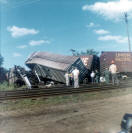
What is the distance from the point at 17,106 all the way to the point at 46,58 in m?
13.0

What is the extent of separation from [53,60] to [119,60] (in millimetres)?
8355

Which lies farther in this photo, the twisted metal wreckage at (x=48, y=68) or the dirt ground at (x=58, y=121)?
the twisted metal wreckage at (x=48, y=68)

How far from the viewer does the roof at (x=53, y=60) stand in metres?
20.6

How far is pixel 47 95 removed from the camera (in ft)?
37.1

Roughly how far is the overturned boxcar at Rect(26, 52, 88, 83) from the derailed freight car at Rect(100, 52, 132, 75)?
115 inches

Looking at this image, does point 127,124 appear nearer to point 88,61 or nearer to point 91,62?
point 88,61

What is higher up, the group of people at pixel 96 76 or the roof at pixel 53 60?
the roof at pixel 53 60

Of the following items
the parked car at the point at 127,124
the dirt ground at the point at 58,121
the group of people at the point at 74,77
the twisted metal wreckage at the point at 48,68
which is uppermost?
the twisted metal wreckage at the point at 48,68

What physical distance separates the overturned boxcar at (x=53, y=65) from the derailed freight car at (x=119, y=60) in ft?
9.62

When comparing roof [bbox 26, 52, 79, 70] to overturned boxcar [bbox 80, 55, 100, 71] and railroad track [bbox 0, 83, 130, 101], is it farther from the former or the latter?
railroad track [bbox 0, 83, 130, 101]

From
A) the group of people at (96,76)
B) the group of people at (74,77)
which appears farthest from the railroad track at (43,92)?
the group of people at (74,77)

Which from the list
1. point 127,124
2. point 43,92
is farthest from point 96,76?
point 127,124

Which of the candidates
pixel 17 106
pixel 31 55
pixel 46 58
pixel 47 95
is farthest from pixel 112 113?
pixel 31 55

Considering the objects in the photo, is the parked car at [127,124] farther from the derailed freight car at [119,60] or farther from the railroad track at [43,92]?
the derailed freight car at [119,60]
